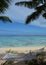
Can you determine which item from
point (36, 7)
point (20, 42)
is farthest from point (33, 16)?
point (20, 42)

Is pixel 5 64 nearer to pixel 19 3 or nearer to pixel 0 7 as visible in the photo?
pixel 0 7

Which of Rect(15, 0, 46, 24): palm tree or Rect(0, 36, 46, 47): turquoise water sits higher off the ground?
Rect(15, 0, 46, 24): palm tree

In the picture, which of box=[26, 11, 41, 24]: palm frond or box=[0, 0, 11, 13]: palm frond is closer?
box=[0, 0, 11, 13]: palm frond

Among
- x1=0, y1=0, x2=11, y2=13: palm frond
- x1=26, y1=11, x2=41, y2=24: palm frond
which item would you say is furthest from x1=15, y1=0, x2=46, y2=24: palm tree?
x1=0, y1=0, x2=11, y2=13: palm frond

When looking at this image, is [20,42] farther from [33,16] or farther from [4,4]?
[4,4]

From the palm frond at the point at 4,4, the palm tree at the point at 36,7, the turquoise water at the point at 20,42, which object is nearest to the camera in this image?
the palm frond at the point at 4,4

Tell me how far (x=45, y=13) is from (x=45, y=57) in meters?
→ 3.54

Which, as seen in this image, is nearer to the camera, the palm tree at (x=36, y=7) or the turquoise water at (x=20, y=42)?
the palm tree at (x=36, y=7)

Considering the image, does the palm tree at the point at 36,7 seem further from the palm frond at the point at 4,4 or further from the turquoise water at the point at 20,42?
the turquoise water at the point at 20,42

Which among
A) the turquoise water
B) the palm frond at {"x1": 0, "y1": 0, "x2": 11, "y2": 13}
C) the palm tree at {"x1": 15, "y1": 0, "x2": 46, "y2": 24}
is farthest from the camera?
the turquoise water

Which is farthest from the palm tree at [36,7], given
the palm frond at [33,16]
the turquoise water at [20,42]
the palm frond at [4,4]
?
the turquoise water at [20,42]

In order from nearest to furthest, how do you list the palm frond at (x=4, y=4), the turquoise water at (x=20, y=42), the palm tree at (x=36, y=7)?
1. the palm frond at (x=4, y=4)
2. the palm tree at (x=36, y=7)
3. the turquoise water at (x=20, y=42)

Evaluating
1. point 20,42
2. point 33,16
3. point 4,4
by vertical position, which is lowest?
point 20,42

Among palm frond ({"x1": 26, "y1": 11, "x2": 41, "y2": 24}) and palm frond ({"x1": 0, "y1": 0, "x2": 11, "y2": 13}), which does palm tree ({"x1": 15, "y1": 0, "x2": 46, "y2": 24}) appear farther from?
palm frond ({"x1": 0, "y1": 0, "x2": 11, "y2": 13})
